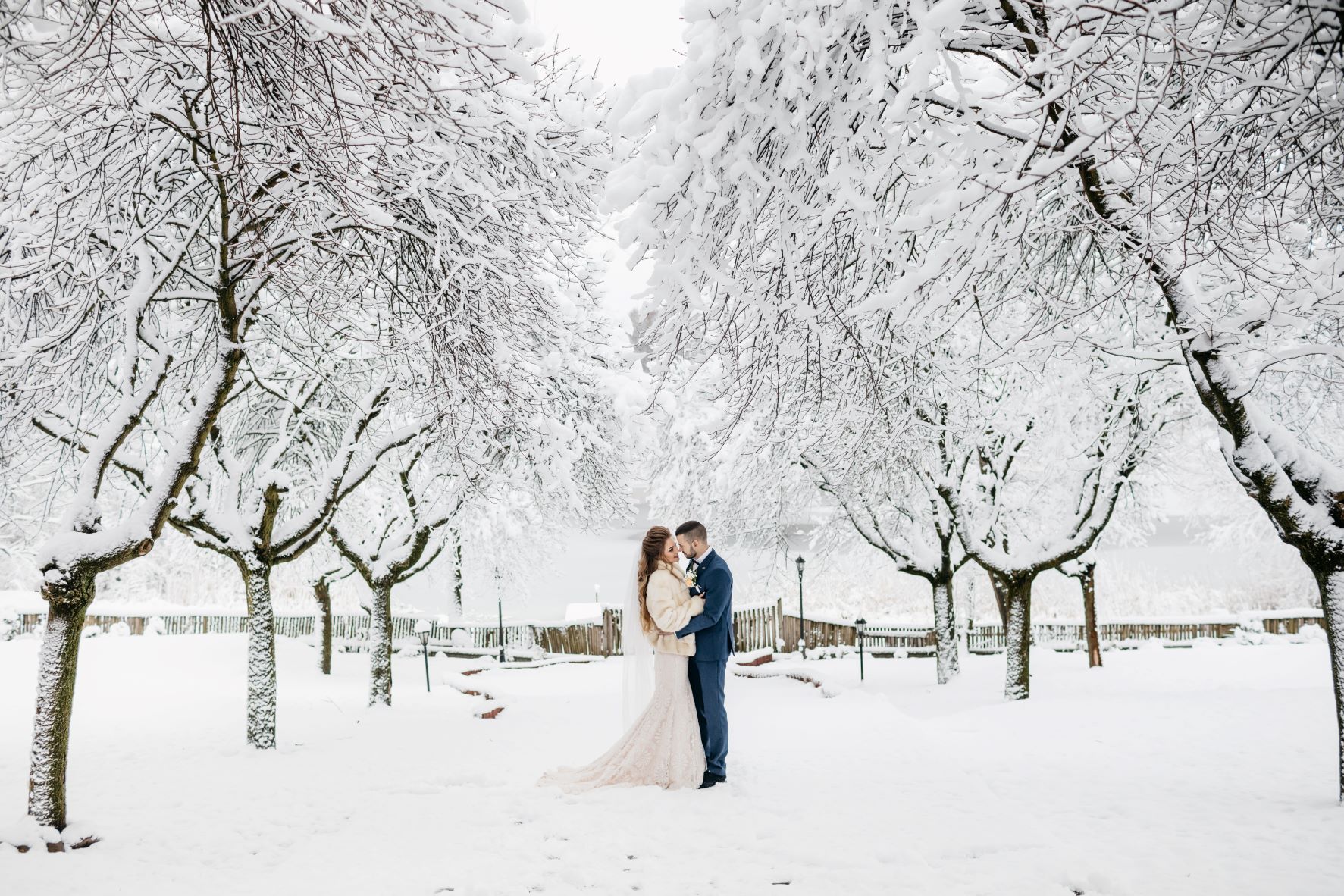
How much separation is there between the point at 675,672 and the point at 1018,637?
8.86 m

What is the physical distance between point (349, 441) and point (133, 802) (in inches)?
148

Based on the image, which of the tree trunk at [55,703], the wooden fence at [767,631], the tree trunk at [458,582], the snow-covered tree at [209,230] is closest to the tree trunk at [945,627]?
the wooden fence at [767,631]

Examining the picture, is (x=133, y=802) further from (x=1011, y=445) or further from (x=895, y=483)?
(x=1011, y=445)

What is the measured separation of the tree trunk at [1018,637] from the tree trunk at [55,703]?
11969 millimetres

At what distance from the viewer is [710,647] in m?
6.09

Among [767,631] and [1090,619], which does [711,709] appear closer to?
[1090,619]

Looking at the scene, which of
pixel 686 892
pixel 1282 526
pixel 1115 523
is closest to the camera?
pixel 686 892

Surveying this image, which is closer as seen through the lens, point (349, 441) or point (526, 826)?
point (526, 826)

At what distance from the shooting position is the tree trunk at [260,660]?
329 inches

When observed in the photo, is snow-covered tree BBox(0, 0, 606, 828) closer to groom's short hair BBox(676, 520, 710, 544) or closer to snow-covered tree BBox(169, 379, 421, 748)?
snow-covered tree BBox(169, 379, 421, 748)

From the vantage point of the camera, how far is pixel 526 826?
5.12m

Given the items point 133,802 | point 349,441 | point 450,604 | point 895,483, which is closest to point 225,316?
point 349,441

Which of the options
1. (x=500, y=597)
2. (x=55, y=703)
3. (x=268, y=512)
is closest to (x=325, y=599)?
(x=500, y=597)

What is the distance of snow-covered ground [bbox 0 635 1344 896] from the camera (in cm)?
420
